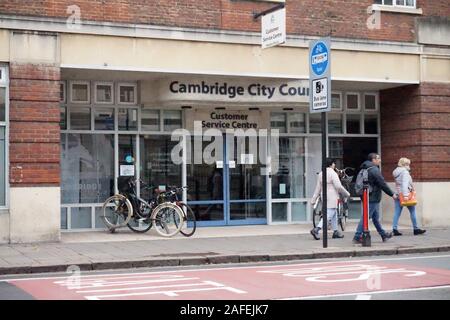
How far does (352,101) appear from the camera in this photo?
20.0 meters

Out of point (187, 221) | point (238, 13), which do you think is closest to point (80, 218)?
point (187, 221)

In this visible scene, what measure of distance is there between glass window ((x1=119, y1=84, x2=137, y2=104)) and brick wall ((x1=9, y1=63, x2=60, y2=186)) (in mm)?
2505

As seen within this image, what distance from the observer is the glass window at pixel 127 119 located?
17500 millimetres

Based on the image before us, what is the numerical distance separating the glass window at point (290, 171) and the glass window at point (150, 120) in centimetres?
348

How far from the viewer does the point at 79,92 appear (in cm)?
1714

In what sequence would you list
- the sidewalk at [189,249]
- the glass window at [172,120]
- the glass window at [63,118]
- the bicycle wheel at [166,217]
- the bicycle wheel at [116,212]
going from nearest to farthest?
the sidewalk at [189,249] < the bicycle wheel at [166,217] < the bicycle wheel at [116,212] < the glass window at [63,118] < the glass window at [172,120]

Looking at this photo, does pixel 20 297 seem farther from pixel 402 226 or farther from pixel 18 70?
pixel 402 226

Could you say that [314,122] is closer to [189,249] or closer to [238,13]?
[238,13]

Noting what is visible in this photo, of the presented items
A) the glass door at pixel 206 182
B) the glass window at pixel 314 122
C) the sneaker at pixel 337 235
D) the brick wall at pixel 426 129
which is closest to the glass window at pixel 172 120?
the glass door at pixel 206 182

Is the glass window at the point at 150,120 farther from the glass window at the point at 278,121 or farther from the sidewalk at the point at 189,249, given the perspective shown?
the glass window at the point at 278,121

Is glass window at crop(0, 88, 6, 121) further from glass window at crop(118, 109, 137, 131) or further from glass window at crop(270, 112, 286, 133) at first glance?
glass window at crop(270, 112, 286, 133)

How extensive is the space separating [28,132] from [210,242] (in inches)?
174

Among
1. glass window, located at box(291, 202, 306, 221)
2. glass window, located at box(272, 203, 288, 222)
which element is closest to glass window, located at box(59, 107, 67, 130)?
glass window, located at box(272, 203, 288, 222)
